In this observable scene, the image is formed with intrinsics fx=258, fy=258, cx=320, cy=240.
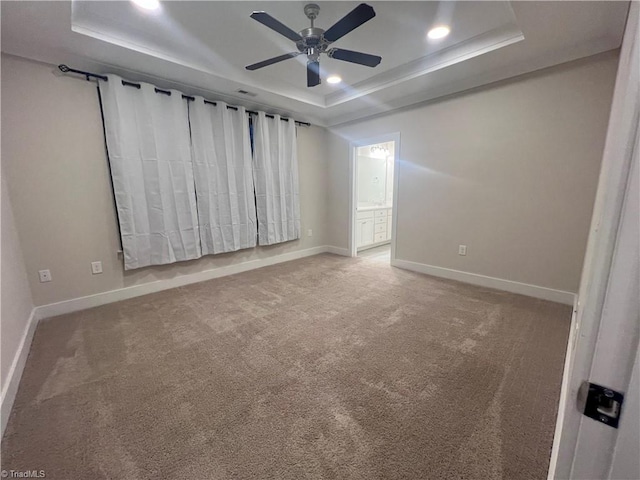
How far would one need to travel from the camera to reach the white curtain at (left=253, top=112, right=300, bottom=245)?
12.5ft

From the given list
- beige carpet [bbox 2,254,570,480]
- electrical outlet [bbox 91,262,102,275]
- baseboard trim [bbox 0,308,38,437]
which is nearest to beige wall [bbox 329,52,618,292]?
beige carpet [bbox 2,254,570,480]

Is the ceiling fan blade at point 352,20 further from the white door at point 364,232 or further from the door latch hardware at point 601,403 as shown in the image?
the white door at point 364,232

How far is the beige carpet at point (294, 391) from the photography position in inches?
45.7

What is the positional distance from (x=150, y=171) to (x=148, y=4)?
1522 mm

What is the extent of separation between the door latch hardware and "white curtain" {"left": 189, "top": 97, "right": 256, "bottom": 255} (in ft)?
11.7

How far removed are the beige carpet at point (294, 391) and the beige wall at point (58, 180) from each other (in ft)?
1.60

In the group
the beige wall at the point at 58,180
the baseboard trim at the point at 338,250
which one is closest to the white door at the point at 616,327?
the beige wall at the point at 58,180

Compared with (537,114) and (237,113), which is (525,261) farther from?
(237,113)

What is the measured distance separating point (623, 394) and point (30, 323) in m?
3.49

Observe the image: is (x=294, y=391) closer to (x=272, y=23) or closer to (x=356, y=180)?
(x=272, y=23)

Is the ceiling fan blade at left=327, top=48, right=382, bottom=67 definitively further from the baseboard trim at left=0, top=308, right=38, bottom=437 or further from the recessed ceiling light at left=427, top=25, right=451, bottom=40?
the baseboard trim at left=0, top=308, right=38, bottom=437

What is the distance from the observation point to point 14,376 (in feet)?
5.14

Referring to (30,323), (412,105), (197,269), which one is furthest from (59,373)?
(412,105)

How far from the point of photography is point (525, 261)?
9.38 ft
